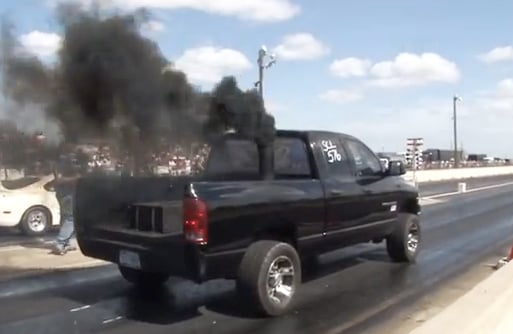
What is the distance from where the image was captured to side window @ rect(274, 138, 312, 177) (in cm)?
774

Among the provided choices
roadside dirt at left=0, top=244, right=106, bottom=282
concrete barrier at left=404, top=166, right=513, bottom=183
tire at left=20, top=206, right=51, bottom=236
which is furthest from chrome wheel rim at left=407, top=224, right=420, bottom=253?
concrete barrier at left=404, top=166, right=513, bottom=183

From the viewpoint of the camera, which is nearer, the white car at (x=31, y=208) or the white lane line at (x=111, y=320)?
the white lane line at (x=111, y=320)

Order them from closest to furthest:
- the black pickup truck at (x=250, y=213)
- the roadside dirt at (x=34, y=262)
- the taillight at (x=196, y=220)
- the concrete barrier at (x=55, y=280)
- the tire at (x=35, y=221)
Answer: the taillight at (x=196, y=220) < the black pickup truck at (x=250, y=213) < the concrete barrier at (x=55, y=280) < the roadside dirt at (x=34, y=262) < the tire at (x=35, y=221)

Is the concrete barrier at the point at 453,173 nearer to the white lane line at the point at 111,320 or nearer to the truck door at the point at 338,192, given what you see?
the truck door at the point at 338,192

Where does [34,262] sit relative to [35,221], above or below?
below

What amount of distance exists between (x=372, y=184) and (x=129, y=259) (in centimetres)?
372

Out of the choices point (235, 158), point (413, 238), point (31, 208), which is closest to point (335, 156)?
point (235, 158)

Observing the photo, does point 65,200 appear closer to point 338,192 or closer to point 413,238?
point 338,192

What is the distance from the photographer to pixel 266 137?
798 centimetres

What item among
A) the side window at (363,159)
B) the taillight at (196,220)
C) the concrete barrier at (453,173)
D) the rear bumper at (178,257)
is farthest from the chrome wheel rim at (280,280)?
the concrete barrier at (453,173)

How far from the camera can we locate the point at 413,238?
982 centimetres

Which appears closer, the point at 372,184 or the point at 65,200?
the point at 372,184

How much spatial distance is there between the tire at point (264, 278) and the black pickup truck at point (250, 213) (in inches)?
0.4

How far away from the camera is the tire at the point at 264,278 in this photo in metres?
6.36
